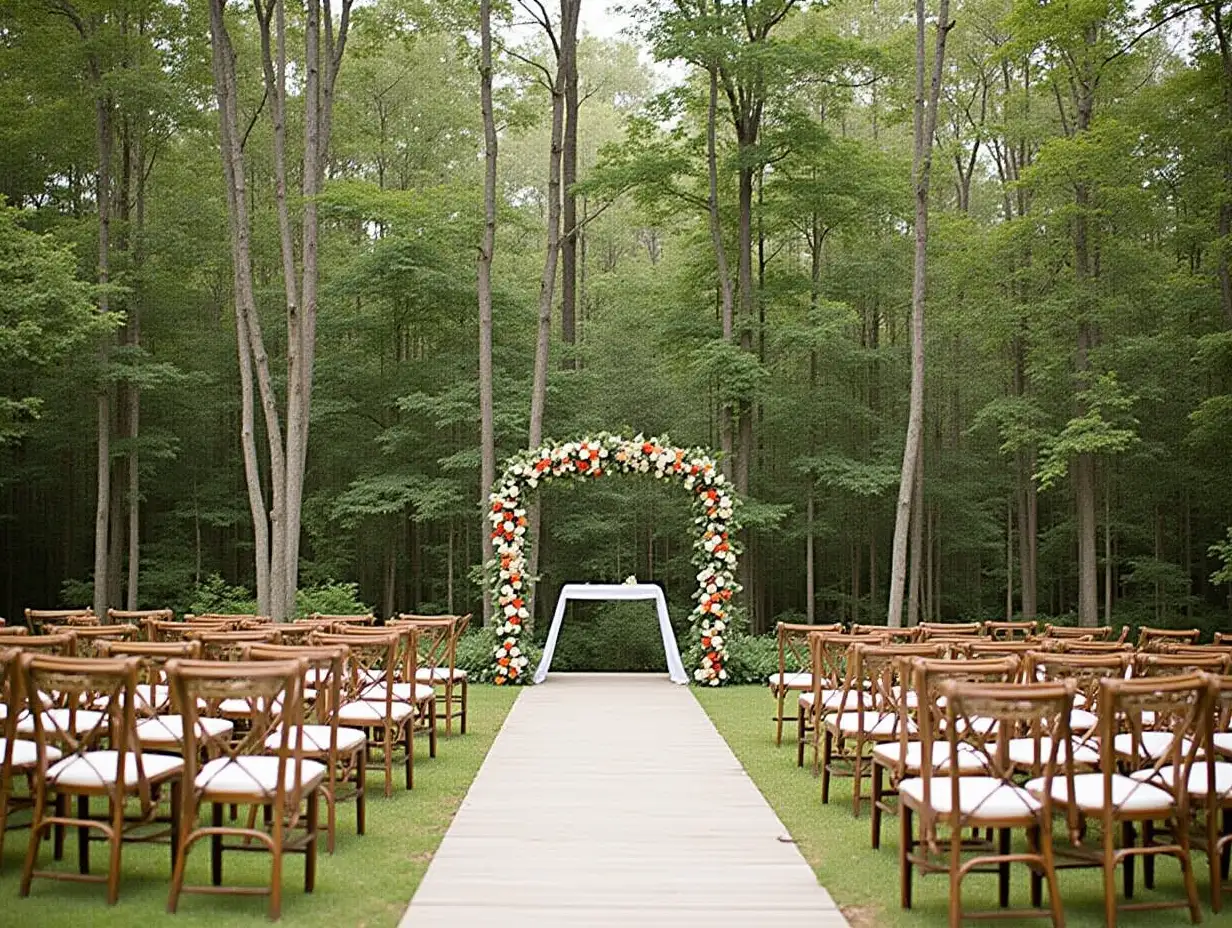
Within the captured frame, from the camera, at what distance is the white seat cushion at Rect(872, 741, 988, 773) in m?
5.38

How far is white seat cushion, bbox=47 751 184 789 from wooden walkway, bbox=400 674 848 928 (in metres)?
1.18

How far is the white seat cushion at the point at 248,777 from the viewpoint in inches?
185

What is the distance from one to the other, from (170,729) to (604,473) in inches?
376

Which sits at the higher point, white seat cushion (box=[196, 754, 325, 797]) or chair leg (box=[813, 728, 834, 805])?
white seat cushion (box=[196, 754, 325, 797])

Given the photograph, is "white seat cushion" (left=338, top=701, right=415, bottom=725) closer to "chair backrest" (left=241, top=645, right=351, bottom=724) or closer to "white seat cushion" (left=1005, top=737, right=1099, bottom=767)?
"chair backrest" (left=241, top=645, right=351, bottom=724)

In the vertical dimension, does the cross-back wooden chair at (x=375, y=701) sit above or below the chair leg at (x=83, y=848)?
above

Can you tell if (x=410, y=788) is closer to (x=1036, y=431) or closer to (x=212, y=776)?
(x=212, y=776)

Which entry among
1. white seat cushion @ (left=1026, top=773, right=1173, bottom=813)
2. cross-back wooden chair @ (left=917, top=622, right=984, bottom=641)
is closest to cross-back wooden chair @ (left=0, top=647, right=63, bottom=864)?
white seat cushion @ (left=1026, top=773, right=1173, bottom=813)

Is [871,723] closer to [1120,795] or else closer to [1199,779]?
[1199,779]

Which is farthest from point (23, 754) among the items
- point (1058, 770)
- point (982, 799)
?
point (1058, 770)

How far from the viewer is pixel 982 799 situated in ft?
15.1

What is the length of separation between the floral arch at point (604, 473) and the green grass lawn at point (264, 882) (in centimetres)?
729

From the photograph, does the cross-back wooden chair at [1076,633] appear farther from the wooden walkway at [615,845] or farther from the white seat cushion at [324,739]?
the white seat cushion at [324,739]

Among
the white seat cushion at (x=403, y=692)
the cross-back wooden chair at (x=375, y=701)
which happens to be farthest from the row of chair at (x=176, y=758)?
the white seat cushion at (x=403, y=692)
